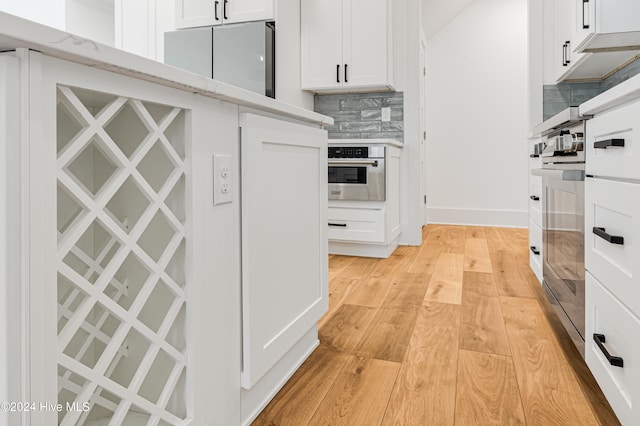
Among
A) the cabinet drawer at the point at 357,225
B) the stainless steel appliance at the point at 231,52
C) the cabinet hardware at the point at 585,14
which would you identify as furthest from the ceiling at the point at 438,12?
the cabinet hardware at the point at 585,14

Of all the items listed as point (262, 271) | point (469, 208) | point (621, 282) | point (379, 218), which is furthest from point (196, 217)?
point (469, 208)

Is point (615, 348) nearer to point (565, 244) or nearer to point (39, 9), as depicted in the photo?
point (565, 244)

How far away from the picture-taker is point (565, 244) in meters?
1.63

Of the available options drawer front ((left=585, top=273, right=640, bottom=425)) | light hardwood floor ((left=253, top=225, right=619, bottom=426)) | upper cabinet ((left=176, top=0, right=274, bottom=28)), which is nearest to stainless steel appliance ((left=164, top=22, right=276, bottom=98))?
upper cabinet ((left=176, top=0, right=274, bottom=28))

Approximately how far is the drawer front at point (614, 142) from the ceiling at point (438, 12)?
3609 mm

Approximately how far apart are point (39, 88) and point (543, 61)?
3.19 meters

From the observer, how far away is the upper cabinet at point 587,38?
187 cm

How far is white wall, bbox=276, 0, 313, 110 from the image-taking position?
10.9 feet

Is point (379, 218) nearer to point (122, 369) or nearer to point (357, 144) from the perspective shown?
point (357, 144)

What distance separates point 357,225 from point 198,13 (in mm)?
2055

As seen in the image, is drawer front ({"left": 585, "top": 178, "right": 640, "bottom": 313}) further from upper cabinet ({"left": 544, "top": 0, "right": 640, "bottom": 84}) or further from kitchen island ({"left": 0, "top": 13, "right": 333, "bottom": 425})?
upper cabinet ({"left": 544, "top": 0, "right": 640, "bottom": 84})

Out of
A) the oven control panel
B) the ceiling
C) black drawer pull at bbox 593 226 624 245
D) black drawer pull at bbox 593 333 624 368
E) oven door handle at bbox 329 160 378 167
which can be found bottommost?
black drawer pull at bbox 593 333 624 368

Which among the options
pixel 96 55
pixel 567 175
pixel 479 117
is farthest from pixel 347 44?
pixel 96 55

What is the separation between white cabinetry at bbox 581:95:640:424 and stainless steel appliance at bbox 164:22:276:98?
238 centimetres
